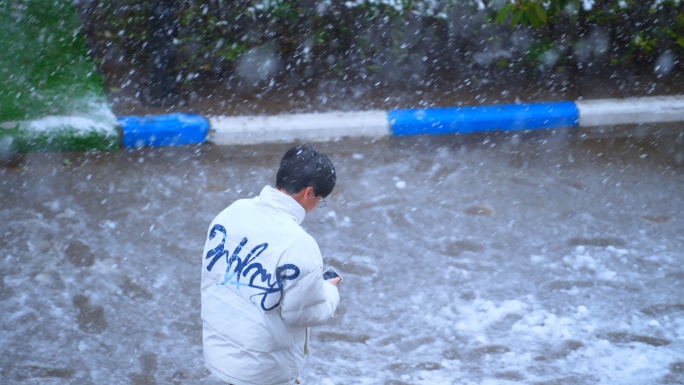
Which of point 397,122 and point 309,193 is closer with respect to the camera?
point 309,193

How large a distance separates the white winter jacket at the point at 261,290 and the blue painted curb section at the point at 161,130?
347 centimetres

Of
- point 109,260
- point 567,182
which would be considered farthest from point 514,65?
point 109,260

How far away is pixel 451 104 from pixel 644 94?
171 centimetres

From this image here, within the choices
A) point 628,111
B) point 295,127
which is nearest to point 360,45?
point 295,127

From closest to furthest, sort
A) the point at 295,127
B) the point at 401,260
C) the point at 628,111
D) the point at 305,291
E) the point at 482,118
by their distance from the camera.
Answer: the point at 305,291 → the point at 401,260 → the point at 295,127 → the point at 482,118 → the point at 628,111

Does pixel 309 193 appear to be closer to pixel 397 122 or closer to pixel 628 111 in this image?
pixel 397 122

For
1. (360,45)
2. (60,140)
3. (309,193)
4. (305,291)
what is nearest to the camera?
(305,291)

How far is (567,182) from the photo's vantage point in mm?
6270

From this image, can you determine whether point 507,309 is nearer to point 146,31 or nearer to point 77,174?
point 77,174

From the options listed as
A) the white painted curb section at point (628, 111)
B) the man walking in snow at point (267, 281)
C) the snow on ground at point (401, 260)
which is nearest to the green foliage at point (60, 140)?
the snow on ground at point (401, 260)

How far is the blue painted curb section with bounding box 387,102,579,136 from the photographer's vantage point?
6.87m

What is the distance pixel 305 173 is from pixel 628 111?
15.9ft

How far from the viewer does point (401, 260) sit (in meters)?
5.35

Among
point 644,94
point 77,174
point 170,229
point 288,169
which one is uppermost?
point 644,94
